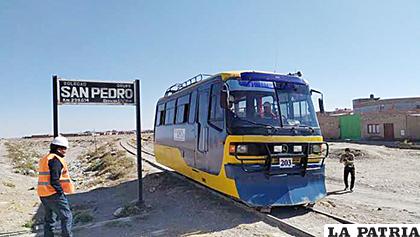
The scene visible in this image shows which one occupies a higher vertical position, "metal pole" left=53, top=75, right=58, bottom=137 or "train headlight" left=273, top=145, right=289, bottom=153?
"metal pole" left=53, top=75, right=58, bottom=137

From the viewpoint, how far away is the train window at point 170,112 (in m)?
14.4

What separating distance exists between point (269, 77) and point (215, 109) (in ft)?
4.95

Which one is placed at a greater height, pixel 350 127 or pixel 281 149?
pixel 350 127

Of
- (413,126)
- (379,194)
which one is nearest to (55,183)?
(379,194)

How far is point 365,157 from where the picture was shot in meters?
25.6

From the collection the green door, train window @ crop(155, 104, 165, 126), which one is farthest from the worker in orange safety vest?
the green door

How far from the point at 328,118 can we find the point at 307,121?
4376cm

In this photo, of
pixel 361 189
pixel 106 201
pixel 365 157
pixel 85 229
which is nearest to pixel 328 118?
pixel 365 157

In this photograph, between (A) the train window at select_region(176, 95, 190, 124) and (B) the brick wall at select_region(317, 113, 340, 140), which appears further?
(B) the brick wall at select_region(317, 113, 340, 140)

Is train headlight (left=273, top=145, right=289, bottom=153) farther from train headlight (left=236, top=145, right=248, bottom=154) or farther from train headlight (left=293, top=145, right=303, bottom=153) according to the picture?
train headlight (left=236, top=145, right=248, bottom=154)

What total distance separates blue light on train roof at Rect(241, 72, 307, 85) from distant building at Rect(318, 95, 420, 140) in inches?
1364

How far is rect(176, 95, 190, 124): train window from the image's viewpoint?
39.9 feet

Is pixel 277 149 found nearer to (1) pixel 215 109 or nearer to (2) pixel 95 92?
(1) pixel 215 109

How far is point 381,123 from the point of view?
42.8 metres
